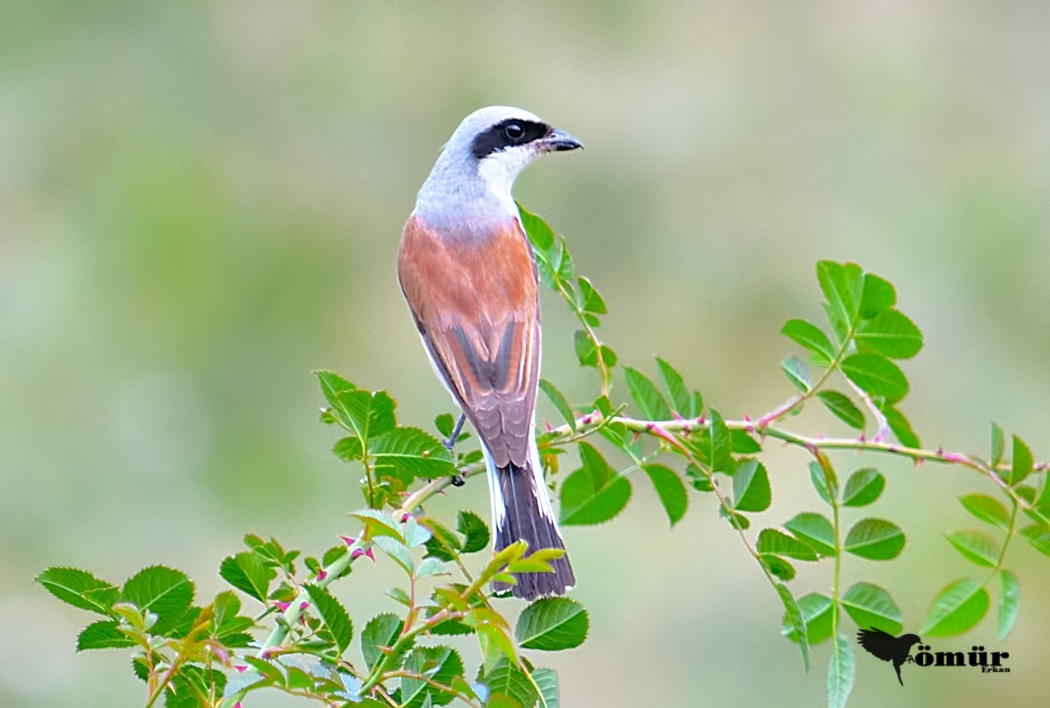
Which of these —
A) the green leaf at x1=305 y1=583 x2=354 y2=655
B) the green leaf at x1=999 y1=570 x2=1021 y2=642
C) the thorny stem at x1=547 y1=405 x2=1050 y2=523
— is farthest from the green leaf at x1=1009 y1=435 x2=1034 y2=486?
the green leaf at x1=305 y1=583 x2=354 y2=655

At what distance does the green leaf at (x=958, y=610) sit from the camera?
92.4 inches

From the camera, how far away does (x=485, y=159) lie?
4.40 metres

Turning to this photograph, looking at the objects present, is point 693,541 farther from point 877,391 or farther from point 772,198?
point 877,391

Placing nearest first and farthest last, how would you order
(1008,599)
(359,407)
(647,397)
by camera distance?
1. (359,407)
2. (1008,599)
3. (647,397)

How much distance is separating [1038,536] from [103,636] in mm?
1583

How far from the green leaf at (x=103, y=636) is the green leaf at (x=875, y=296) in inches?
58.3

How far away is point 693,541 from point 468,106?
396 centimetres

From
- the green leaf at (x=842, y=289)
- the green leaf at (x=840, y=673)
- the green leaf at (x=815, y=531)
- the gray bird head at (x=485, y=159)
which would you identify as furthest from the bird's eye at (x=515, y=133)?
the green leaf at (x=840, y=673)

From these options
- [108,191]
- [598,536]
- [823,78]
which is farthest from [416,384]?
[823,78]

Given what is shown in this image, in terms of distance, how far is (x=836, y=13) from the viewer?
11914 millimetres

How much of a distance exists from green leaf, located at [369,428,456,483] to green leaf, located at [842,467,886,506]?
85cm

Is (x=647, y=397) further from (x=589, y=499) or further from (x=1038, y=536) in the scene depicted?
(x=1038, y=536)

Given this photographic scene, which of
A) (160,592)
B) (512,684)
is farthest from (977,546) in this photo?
(160,592)

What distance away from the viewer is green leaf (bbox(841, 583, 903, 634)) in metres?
2.35
